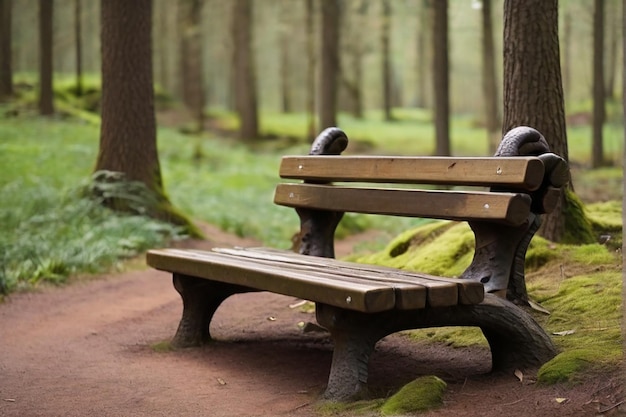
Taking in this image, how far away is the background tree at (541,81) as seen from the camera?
20.9 feet

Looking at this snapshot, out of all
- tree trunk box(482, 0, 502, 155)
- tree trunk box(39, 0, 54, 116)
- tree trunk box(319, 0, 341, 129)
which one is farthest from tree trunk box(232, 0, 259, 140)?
tree trunk box(482, 0, 502, 155)

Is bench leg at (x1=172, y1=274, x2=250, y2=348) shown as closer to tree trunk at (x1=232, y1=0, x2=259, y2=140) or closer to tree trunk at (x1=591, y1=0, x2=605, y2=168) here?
tree trunk at (x1=591, y1=0, x2=605, y2=168)

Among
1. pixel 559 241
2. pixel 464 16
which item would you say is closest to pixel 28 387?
pixel 559 241

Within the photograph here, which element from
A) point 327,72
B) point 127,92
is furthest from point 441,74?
point 127,92

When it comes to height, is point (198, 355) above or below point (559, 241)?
below

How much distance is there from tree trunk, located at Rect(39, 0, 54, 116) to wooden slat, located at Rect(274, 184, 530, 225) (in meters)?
16.3

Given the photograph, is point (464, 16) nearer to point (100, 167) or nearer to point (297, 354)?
point (100, 167)

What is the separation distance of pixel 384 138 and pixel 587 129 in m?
8.87

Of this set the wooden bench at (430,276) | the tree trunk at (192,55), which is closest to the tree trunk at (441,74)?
the tree trunk at (192,55)

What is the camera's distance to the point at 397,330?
430cm

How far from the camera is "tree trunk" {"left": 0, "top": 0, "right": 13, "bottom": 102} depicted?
23.1 m

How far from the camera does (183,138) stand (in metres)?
23.9

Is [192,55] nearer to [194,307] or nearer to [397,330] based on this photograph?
[194,307]

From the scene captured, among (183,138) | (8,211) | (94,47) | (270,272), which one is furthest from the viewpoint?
(94,47)
